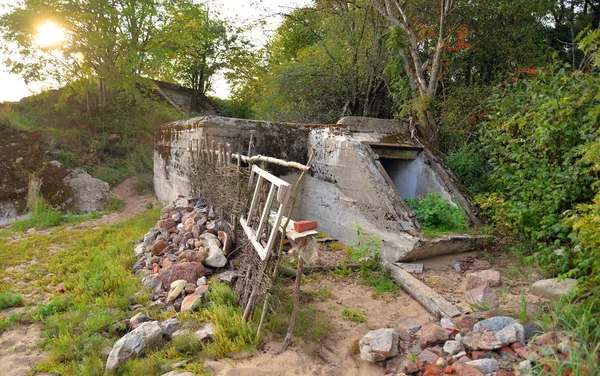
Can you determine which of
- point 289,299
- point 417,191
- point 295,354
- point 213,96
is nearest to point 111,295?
point 289,299

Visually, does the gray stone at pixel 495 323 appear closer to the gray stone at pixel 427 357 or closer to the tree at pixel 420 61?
the gray stone at pixel 427 357

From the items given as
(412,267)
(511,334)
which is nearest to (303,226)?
(511,334)

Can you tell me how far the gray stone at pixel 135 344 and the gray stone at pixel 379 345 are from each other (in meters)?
1.82

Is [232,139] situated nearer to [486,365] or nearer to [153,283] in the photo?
[153,283]

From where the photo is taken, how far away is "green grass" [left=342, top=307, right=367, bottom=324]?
11.5 feet

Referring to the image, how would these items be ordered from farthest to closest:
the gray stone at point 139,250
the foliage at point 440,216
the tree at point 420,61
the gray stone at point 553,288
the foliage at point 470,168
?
the tree at point 420,61 < the foliage at point 470,168 < the gray stone at point 139,250 < the foliage at point 440,216 < the gray stone at point 553,288

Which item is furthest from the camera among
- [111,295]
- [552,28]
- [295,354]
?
[552,28]

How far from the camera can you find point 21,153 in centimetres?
1006

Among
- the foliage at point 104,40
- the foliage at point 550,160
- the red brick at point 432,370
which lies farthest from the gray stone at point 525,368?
the foliage at point 104,40

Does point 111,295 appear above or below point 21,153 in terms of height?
below

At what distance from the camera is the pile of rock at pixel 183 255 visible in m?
3.96

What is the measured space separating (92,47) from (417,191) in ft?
37.4

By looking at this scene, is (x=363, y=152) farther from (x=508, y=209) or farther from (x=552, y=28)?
(x=552, y=28)

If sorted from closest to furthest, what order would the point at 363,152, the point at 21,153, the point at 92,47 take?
the point at 363,152 < the point at 21,153 < the point at 92,47
